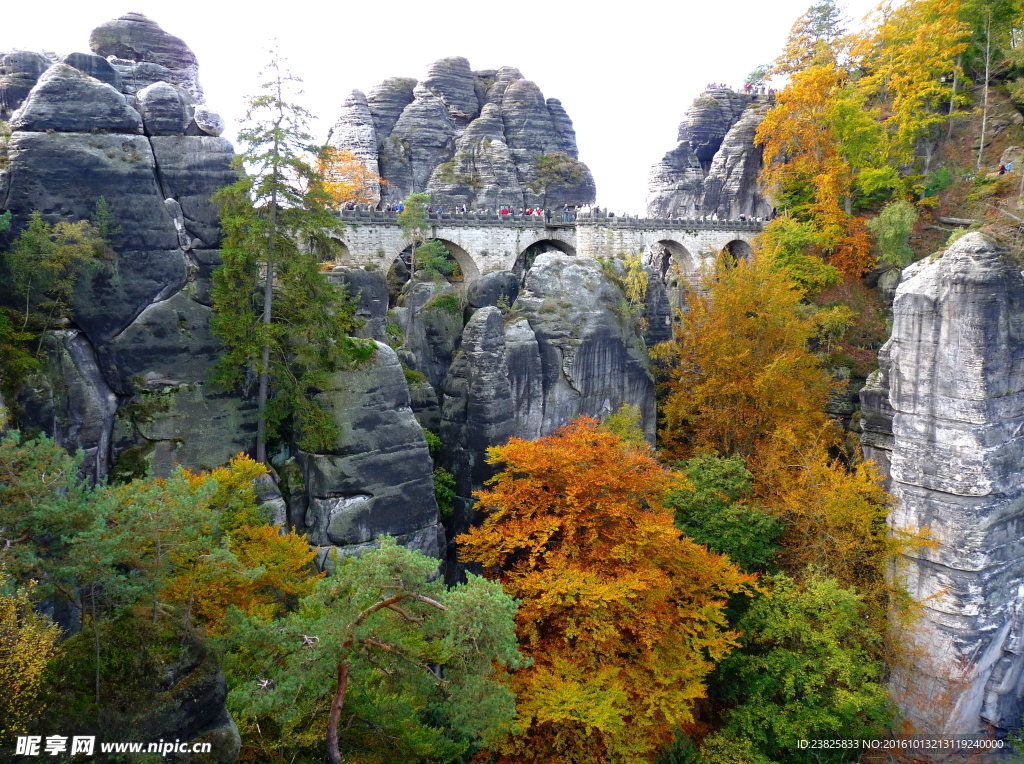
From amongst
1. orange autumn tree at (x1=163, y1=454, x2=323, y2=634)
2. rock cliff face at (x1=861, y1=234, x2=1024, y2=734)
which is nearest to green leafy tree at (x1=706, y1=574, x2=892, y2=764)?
rock cliff face at (x1=861, y1=234, x2=1024, y2=734)

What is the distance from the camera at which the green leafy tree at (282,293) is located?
16.2 meters

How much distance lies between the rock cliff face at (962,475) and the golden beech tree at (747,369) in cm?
449

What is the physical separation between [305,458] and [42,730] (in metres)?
10.6

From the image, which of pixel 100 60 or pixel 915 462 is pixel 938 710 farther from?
pixel 100 60

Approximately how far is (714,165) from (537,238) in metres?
16.3

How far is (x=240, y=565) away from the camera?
10047 millimetres

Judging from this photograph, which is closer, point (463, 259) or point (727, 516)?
point (727, 516)

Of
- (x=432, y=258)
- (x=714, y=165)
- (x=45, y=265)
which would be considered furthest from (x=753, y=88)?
(x=45, y=265)

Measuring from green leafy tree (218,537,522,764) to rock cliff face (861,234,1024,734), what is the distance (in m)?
14.6

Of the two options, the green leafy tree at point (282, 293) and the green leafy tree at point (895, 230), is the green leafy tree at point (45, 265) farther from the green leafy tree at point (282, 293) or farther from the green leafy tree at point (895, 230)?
the green leafy tree at point (895, 230)

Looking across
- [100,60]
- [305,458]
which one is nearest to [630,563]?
[305,458]

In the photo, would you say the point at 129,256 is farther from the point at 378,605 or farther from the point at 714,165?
the point at 714,165

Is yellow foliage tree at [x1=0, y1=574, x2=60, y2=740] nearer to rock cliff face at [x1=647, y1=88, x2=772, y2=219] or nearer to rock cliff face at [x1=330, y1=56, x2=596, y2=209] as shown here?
rock cliff face at [x1=330, y1=56, x2=596, y2=209]

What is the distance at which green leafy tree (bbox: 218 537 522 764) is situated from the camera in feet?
27.7
